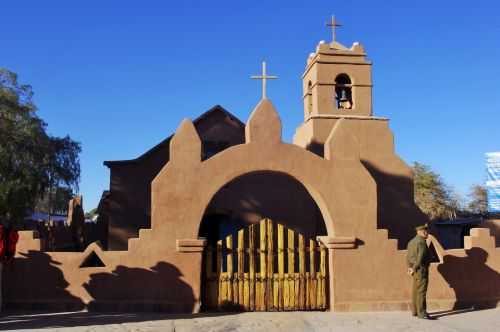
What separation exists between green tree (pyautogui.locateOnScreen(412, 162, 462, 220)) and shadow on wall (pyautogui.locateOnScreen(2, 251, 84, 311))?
3325cm

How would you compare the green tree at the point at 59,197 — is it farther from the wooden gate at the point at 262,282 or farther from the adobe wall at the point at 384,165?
the wooden gate at the point at 262,282

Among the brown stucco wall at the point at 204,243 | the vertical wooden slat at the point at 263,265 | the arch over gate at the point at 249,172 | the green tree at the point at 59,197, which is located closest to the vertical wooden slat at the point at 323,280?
the brown stucco wall at the point at 204,243

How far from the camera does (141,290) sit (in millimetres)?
9109

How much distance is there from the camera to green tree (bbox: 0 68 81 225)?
25.6 meters

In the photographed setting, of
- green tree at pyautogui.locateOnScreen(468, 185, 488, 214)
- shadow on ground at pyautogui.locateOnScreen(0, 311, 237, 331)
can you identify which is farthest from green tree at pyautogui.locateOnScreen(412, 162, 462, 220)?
shadow on ground at pyautogui.locateOnScreen(0, 311, 237, 331)

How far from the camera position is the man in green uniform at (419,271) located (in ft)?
29.2

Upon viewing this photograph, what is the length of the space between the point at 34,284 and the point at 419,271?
7066 millimetres

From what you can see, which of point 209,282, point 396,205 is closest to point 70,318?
point 209,282

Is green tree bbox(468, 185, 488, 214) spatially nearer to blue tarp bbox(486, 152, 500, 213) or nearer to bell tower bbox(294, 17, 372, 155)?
blue tarp bbox(486, 152, 500, 213)

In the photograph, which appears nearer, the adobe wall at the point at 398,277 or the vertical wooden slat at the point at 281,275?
the vertical wooden slat at the point at 281,275

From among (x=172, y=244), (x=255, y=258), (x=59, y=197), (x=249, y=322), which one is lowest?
(x=249, y=322)

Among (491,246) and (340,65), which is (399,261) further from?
(340,65)

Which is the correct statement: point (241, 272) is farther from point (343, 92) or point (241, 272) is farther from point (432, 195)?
point (432, 195)

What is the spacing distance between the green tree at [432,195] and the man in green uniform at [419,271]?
3058 cm
